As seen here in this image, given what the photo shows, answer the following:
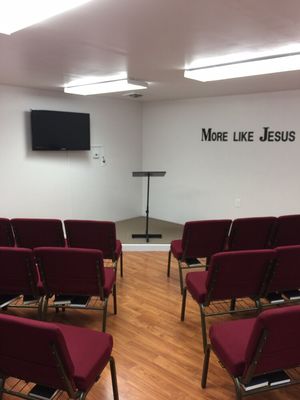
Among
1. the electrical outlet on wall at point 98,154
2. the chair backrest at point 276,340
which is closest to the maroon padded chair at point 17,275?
the chair backrest at point 276,340

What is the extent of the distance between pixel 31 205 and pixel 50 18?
12.6 ft

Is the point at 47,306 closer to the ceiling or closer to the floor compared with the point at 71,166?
closer to the floor

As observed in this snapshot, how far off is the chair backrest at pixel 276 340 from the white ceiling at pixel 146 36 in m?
1.65

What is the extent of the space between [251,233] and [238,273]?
1140 mm

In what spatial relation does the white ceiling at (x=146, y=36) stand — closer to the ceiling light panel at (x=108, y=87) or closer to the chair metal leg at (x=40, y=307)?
the ceiling light panel at (x=108, y=87)

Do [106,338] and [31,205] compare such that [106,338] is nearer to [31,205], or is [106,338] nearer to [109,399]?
[109,399]

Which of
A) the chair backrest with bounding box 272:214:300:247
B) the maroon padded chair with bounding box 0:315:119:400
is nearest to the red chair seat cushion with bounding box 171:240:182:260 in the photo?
the chair backrest with bounding box 272:214:300:247

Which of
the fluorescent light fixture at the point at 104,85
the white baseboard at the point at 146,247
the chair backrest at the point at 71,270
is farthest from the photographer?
the white baseboard at the point at 146,247

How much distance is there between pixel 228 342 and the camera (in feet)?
6.70

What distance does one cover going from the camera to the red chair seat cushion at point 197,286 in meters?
2.68

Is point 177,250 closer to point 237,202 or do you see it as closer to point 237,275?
point 237,275

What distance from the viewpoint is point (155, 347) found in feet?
9.13

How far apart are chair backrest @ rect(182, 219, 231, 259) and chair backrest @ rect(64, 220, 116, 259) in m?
0.78

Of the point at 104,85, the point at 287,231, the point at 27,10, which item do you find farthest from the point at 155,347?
the point at 104,85
